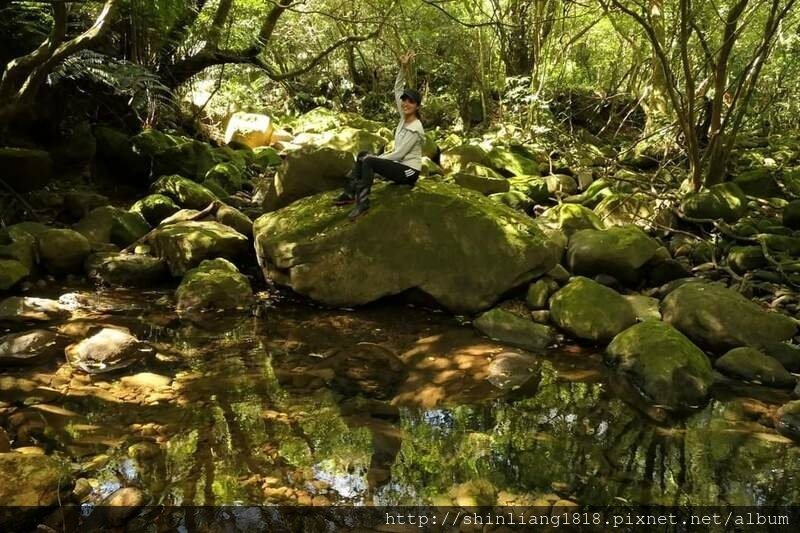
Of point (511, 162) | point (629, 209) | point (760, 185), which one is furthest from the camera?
point (511, 162)

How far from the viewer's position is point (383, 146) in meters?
12.7

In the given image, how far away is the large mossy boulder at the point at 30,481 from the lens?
298 centimetres

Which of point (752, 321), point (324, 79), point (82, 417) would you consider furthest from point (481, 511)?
point (324, 79)

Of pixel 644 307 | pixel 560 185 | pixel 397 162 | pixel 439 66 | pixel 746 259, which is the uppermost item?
pixel 439 66

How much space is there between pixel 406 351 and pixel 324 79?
57.1 feet

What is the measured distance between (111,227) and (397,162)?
13.9ft

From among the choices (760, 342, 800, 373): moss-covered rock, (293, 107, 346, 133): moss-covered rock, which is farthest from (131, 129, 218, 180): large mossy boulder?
(760, 342, 800, 373): moss-covered rock

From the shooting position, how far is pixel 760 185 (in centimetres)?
1011

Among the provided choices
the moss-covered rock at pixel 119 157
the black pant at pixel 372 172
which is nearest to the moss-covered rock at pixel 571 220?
the black pant at pixel 372 172

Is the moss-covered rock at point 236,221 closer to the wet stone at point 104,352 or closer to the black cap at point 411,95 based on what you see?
the black cap at point 411,95

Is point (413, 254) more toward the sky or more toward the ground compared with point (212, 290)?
more toward the sky

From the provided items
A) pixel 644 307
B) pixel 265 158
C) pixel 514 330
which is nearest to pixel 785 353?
pixel 644 307

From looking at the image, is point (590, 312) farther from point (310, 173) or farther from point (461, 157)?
point (461, 157)

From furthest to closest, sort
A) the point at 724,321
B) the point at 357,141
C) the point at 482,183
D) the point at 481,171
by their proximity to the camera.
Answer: the point at 357,141 → the point at 481,171 → the point at 482,183 → the point at 724,321
